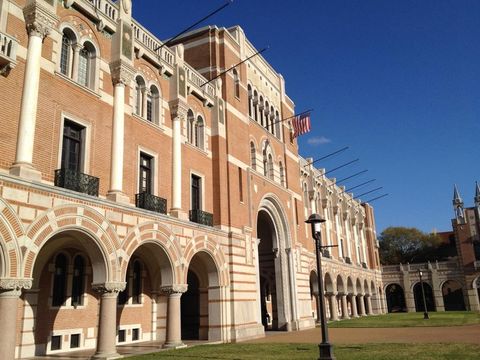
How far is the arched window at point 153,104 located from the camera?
20.3 metres

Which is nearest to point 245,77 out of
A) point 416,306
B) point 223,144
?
point 223,144

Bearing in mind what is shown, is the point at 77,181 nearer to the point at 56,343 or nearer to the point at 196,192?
the point at 56,343

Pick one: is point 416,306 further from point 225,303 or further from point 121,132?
point 121,132

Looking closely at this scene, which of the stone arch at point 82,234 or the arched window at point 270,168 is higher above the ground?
the arched window at point 270,168

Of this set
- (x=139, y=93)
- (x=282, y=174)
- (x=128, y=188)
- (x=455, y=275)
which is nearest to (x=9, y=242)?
(x=128, y=188)

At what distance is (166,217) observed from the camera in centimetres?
1878

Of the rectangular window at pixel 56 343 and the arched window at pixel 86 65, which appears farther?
the arched window at pixel 86 65

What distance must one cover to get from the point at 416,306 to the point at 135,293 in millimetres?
57972

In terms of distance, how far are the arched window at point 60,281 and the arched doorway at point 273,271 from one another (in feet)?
47.9

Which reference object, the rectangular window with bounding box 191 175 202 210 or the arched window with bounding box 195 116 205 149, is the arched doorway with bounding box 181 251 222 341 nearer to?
the rectangular window with bounding box 191 175 202 210

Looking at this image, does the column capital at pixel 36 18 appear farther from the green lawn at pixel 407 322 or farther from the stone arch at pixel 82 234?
the green lawn at pixel 407 322

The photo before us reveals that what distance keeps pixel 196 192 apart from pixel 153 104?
5.02 meters

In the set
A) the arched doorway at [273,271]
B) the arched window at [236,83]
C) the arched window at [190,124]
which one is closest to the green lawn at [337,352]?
the arched window at [190,124]

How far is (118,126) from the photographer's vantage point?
56.0 ft
